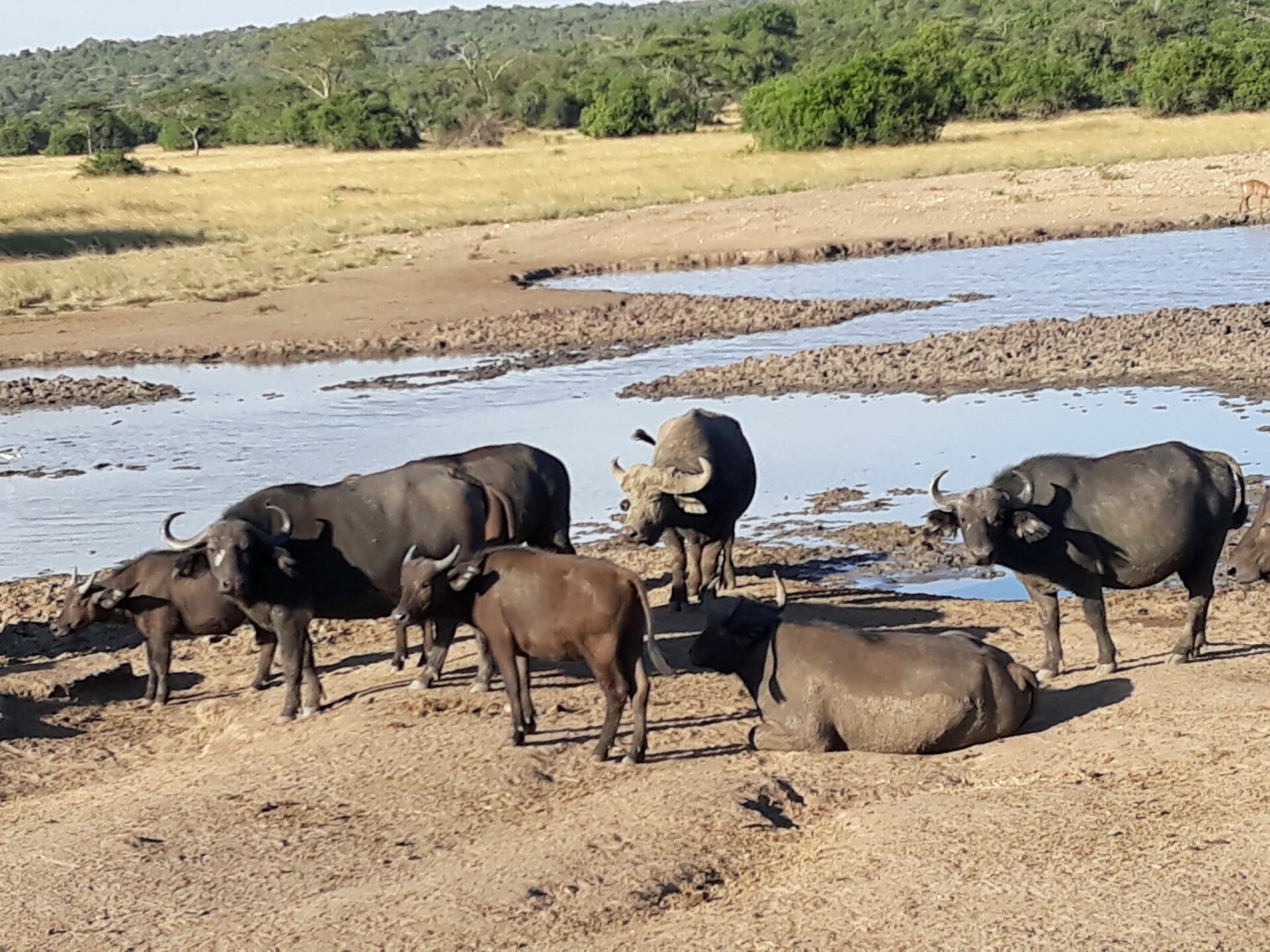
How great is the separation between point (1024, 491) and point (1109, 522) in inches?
21.1

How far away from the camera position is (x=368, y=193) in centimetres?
4653

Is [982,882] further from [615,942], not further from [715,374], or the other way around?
[715,374]

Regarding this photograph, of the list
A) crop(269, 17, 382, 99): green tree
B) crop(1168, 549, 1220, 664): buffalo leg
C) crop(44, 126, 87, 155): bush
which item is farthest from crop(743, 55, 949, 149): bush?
crop(269, 17, 382, 99): green tree

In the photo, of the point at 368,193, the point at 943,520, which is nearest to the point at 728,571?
the point at 943,520

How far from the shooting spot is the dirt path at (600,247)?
87.0 feet

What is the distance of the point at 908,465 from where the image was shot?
1630 cm

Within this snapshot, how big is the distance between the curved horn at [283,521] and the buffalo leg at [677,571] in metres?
2.76

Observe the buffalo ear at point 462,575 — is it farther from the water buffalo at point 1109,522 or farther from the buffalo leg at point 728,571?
the buffalo leg at point 728,571

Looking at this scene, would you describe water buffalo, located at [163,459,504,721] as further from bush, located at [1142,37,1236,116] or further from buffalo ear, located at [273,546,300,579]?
bush, located at [1142,37,1236,116]

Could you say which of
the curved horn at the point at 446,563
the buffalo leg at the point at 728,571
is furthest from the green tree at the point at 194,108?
the curved horn at the point at 446,563

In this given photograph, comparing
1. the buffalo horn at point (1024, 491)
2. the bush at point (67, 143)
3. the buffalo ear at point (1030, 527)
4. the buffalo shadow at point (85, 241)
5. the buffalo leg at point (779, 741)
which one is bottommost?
the buffalo leg at point (779, 741)

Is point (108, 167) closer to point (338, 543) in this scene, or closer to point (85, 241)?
point (85, 241)

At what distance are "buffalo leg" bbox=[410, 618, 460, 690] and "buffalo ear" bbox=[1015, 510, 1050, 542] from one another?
9.98ft

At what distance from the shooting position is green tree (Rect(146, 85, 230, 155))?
80.1m
